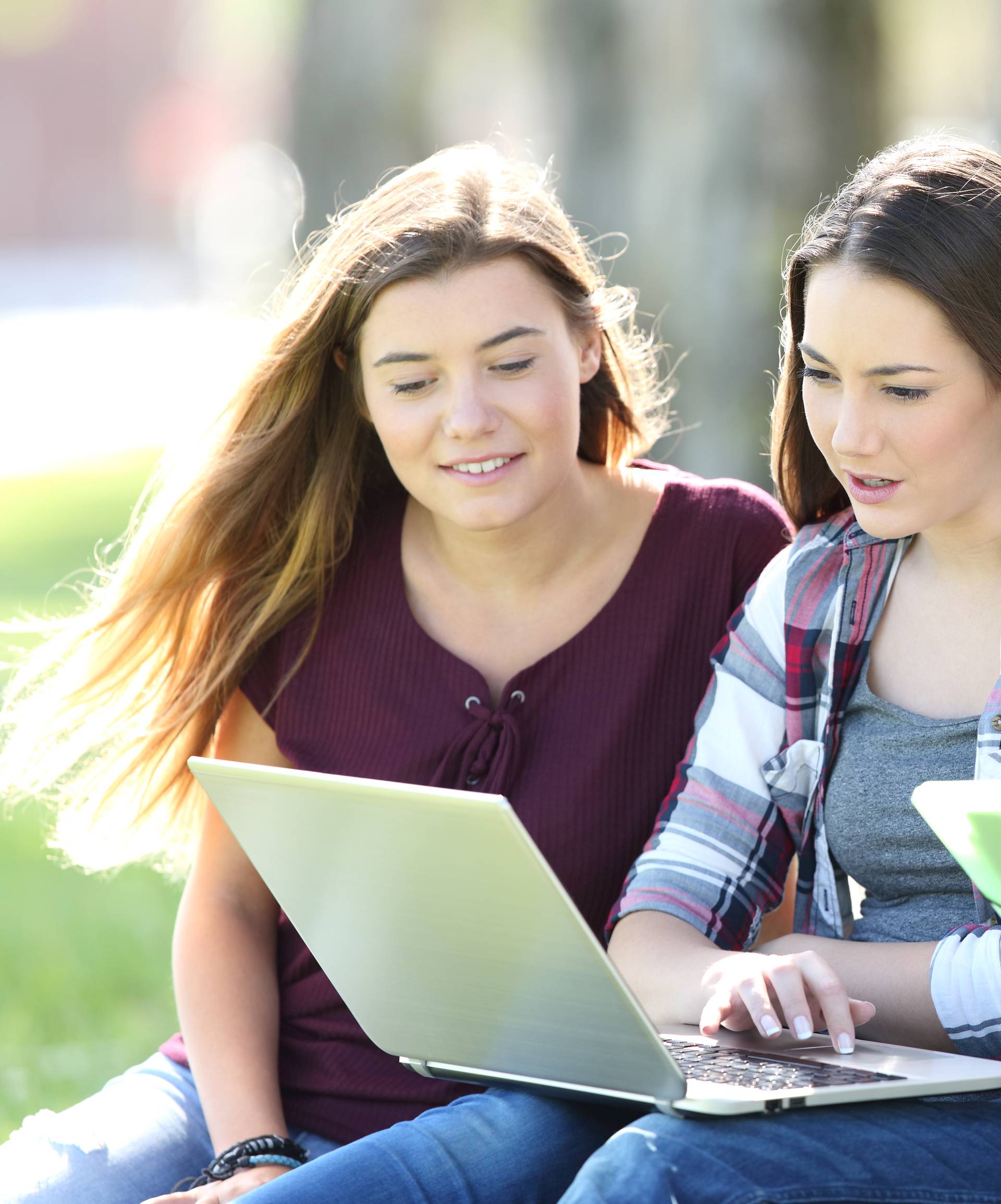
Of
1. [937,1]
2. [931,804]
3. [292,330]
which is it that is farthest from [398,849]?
[937,1]

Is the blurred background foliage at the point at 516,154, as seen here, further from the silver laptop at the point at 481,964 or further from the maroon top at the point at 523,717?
the silver laptop at the point at 481,964

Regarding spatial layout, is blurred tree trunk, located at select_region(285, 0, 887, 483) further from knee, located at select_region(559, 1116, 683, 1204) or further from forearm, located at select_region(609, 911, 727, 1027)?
knee, located at select_region(559, 1116, 683, 1204)

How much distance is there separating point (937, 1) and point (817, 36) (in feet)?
10.1

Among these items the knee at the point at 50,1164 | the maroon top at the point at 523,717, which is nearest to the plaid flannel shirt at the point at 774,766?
the maroon top at the point at 523,717

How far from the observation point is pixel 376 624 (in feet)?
8.17

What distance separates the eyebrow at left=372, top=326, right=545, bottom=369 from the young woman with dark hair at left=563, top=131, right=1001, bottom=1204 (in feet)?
1.17

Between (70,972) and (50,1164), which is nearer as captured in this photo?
(50,1164)

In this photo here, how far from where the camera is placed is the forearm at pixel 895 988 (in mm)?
1826

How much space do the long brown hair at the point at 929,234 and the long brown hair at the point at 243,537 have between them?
50 cm

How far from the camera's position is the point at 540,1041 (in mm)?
1736

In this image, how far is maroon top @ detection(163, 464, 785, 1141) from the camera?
2273 millimetres

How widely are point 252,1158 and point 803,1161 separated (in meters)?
Answer: 0.85

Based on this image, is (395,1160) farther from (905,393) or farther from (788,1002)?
(905,393)

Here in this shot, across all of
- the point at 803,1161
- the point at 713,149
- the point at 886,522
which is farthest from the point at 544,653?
the point at 713,149
